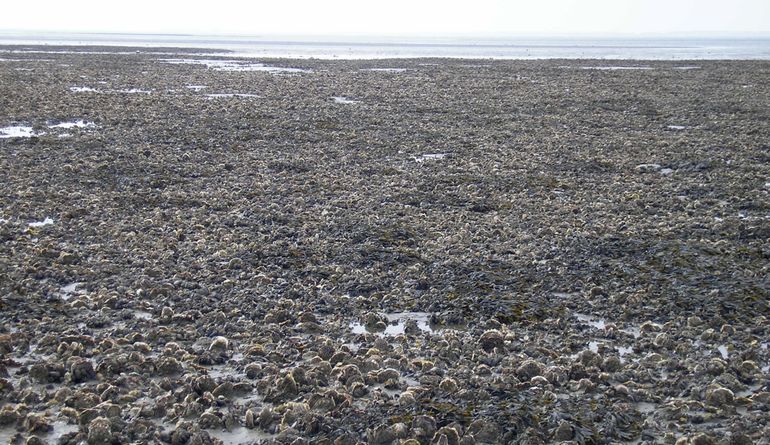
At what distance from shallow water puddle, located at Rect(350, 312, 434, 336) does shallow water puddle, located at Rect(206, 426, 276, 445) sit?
2.35 metres

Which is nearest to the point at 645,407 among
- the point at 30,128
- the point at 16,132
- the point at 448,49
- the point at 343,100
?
the point at 16,132

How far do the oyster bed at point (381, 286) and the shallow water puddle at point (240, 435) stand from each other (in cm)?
2

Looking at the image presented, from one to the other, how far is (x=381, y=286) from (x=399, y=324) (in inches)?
46.6

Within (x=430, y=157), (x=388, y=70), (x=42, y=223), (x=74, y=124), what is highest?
(x=388, y=70)

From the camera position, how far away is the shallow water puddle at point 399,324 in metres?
8.63

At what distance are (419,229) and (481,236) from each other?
3.36 feet

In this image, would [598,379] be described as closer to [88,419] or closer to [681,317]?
[681,317]

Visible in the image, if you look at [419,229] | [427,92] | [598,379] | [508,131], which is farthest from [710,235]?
[427,92]

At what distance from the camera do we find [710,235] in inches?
485

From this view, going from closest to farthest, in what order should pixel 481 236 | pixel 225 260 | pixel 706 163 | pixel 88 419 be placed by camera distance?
pixel 88 419
pixel 225 260
pixel 481 236
pixel 706 163

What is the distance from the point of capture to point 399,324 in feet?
29.1

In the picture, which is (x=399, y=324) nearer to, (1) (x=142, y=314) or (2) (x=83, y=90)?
(1) (x=142, y=314)

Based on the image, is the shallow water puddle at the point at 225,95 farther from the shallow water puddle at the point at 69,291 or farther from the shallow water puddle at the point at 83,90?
the shallow water puddle at the point at 69,291

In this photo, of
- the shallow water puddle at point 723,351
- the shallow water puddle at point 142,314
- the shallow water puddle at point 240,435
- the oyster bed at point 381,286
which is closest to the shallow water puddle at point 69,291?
the oyster bed at point 381,286
